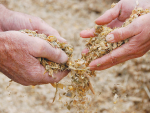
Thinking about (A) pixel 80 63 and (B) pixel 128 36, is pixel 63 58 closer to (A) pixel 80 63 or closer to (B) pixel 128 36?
(A) pixel 80 63

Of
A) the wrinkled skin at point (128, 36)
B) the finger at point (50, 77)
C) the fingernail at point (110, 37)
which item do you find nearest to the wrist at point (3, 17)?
the finger at point (50, 77)

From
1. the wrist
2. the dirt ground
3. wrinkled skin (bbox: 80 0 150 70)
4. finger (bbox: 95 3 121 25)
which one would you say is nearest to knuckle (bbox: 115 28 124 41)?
wrinkled skin (bbox: 80 0 150 70)

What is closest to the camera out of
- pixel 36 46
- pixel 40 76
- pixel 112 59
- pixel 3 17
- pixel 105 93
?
pixel 36 46

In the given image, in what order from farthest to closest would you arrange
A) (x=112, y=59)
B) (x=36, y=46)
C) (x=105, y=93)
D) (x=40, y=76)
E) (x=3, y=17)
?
(x=105, y=93), (x=3, y=17), (x=112, y=59), (x=40, y=76), (x=36, y=46)

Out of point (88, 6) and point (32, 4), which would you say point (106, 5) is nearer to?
point (88, 6)

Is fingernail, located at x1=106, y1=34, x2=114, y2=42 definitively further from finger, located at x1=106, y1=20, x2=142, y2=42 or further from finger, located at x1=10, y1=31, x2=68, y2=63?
finger, located at x1=10, y1=31, x2=68, y2=63

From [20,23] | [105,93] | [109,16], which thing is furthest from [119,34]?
[105,93]

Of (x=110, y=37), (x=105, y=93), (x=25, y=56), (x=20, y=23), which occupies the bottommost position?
(x=105, y=93)
